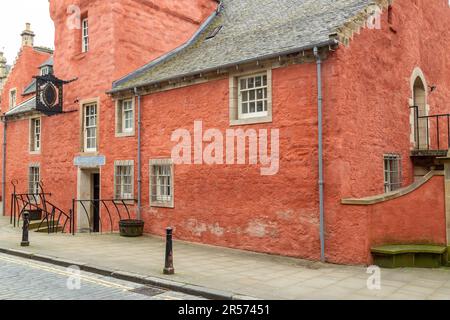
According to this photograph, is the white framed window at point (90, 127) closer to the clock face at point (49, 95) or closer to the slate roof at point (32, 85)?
the clock face at point (49, 95)

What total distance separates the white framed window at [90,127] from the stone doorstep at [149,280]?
268 inches

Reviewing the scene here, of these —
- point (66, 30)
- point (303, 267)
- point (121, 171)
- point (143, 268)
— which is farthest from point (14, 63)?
point (303, 267)

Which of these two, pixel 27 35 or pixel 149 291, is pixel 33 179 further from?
pixel 149 291

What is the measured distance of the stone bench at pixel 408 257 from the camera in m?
9.35

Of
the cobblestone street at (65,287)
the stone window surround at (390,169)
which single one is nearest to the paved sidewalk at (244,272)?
the cobblestone street at (65,287)

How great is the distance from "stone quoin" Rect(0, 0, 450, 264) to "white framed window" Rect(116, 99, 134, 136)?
0.07 meters

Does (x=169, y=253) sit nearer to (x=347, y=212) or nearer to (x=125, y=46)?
(x=347, y=212)

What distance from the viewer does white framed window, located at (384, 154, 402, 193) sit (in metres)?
12.2

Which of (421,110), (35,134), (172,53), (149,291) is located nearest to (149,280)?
(149,291)

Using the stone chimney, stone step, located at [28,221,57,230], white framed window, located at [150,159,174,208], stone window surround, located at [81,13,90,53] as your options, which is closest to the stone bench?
white framed window, located at [150,159,174,208]

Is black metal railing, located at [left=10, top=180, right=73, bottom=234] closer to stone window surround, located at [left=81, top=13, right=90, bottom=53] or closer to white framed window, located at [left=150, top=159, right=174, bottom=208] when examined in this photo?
white framed window, located at [left=150, top=159, right=174, bottom=208]

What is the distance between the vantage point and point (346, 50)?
10219mm

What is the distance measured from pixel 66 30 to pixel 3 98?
38.5 feet

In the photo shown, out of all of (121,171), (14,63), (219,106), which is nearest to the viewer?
(219,106)
